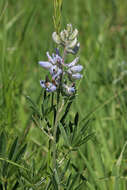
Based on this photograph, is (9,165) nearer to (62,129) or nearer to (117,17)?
(62,129)

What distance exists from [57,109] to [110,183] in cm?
66

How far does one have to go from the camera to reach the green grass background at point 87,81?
1.82m

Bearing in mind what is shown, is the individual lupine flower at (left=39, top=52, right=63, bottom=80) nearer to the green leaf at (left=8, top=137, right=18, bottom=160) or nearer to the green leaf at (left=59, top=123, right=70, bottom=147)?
the green leaf at (left=59, top=123, right=70, bottom=147)

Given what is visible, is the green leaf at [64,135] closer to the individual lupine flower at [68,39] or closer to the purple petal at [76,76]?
the purple petal at [76,76]

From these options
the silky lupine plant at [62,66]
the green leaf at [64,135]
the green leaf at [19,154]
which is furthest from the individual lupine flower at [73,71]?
the green leaf at [19,154]

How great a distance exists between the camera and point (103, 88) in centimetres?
279

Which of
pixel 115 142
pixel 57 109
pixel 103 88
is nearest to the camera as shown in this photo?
pixel 57 109

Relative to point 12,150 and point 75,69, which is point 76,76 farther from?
point 12,150

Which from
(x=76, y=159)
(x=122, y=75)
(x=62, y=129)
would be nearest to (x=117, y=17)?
(x=122, y=75)

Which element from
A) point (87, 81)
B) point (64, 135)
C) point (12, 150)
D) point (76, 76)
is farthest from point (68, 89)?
point (87, 81)

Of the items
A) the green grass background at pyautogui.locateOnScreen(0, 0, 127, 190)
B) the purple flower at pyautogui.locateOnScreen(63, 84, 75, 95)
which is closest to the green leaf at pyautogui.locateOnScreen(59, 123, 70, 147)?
the purple flower at pyautogui.locateOnScreen(63, 84, 75, 95)

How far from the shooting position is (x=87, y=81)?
2156 millimetres

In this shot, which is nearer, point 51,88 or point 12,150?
point 51,88

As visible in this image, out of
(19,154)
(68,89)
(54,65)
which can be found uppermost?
(54,65)
